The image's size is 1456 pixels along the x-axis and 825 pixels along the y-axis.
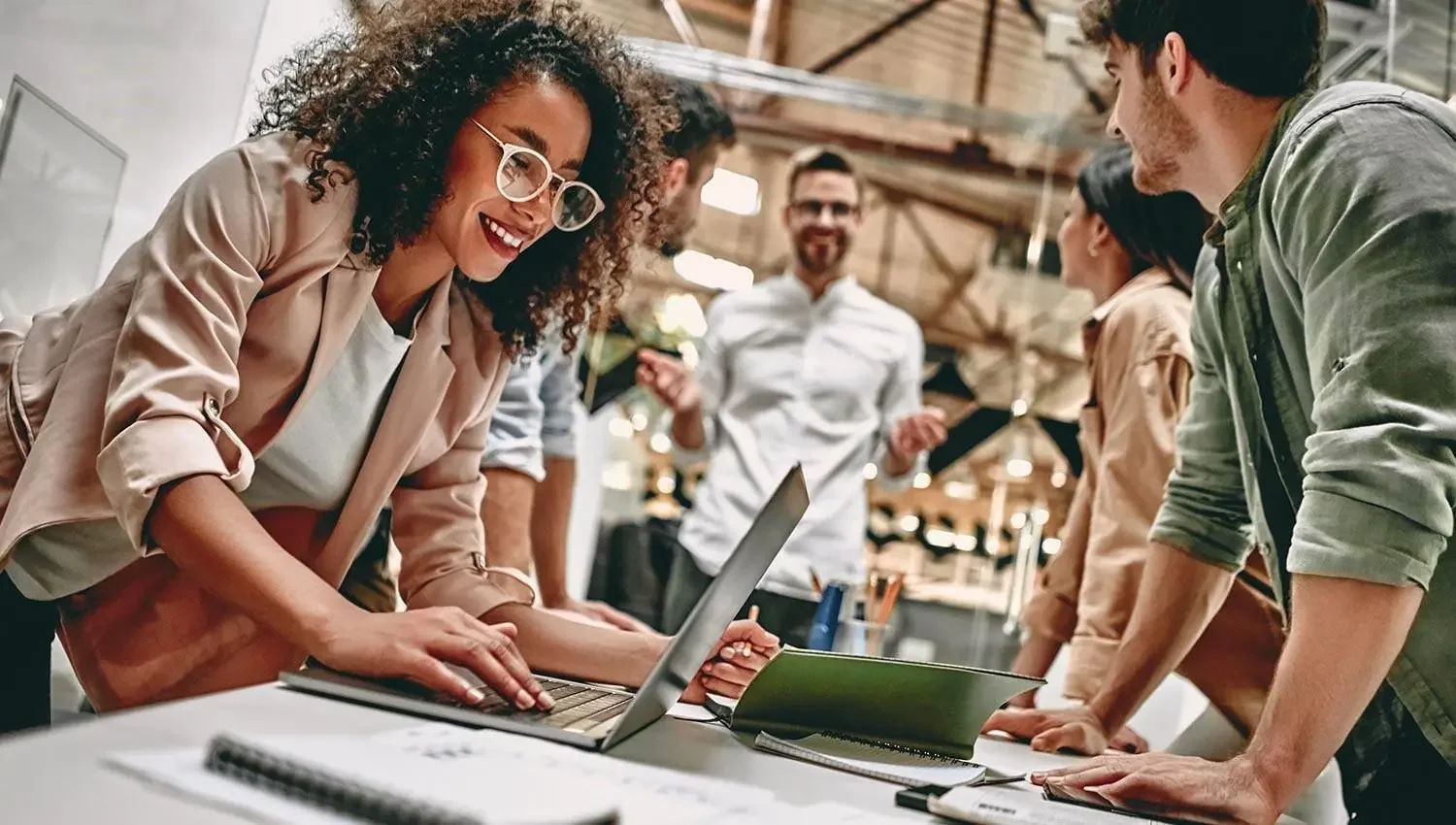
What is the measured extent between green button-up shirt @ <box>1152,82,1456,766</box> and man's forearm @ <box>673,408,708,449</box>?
73.0 inches

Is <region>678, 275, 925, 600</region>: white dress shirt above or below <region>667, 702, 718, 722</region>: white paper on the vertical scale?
below

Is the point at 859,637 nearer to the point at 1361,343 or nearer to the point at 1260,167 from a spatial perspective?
the point at 1260,167

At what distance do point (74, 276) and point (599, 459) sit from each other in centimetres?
353

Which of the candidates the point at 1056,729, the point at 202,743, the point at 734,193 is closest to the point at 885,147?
the point at 734,193

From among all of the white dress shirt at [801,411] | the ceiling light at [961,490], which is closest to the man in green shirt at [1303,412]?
the white dress shirt at [801,411]

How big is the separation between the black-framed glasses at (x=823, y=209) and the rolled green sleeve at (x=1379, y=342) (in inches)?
86.7

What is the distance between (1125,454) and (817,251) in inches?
58.9

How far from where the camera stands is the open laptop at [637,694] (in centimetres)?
83

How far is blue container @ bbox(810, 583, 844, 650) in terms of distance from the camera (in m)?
2.04

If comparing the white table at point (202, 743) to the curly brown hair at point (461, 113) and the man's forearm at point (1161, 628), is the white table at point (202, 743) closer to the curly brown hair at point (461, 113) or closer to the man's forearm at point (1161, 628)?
the man's forearm at point (1161, 628)

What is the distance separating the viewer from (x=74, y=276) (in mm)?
1391

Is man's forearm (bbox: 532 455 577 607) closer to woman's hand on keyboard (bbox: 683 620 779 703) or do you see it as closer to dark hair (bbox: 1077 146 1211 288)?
dark hair (bbox: 1077 146 1211 288)

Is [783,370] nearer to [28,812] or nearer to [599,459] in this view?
[599,459]

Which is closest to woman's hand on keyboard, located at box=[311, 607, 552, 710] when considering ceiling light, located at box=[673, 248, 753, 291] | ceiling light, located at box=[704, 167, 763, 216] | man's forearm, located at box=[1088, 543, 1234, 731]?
man's forearm, located at box=[1088, 543, 1234, 731]
